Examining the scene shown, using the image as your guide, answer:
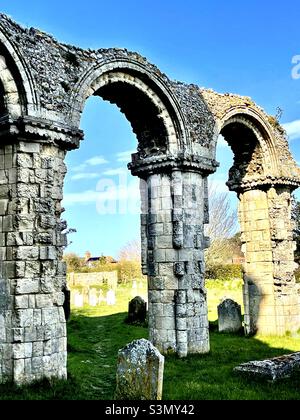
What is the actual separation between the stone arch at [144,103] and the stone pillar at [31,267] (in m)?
2.47

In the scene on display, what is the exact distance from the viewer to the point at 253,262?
14.1 metres

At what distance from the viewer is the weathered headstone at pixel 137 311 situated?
15.4m

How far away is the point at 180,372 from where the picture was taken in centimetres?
891

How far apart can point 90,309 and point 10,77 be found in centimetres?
1468

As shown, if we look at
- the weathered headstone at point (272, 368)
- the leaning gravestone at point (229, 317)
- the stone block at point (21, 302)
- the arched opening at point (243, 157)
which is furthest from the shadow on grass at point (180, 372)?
the arched opening at point (243, 157)

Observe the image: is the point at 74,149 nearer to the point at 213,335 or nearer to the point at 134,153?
the point at 134,153

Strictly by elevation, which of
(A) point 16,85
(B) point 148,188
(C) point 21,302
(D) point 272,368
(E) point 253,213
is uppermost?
(A) point 16,85

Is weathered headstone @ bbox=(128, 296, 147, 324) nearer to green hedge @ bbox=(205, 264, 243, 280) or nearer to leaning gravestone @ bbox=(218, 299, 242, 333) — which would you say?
leaning gravestone @ bbox=(218, 299, 242, 333)

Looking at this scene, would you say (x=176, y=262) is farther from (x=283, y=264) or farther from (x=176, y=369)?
(x=283, y=264)

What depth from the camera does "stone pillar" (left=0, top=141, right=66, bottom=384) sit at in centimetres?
745

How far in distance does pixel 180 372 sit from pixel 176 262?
97.6 inches

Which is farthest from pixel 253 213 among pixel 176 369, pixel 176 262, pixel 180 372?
pixel 180 372

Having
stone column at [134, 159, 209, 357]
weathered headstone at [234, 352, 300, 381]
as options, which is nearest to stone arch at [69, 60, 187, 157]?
stone column at [134, 159, 209, 357]

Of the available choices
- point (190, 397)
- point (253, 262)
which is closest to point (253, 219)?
point (253, 262)
